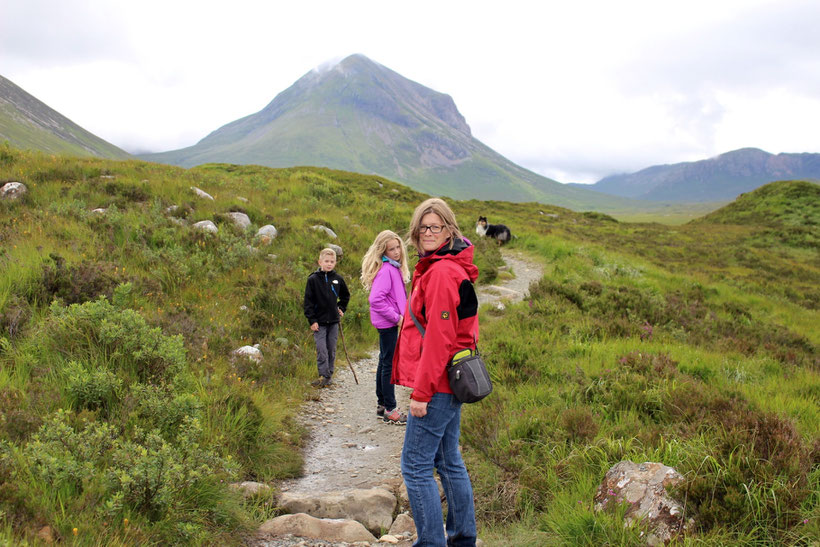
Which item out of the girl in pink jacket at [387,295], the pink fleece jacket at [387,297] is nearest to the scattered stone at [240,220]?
the girl in pink jacket at [387,295]

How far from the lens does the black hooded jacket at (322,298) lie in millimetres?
6789

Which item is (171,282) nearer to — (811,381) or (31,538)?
(31,538)

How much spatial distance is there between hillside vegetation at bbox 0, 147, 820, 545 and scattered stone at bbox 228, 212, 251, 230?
0.28 meters

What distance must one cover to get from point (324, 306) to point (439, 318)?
4352 mm

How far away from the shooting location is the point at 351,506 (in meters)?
3.72

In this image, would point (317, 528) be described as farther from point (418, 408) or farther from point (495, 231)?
point (495, 231)

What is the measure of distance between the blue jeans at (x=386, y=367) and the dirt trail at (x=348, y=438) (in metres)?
0.33

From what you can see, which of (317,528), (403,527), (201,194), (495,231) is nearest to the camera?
(317,528)

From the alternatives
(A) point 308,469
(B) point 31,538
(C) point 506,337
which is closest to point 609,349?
(C) point 506,337

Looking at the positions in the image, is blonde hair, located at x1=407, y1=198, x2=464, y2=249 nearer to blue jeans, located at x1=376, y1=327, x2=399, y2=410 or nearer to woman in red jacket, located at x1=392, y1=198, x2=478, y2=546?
woman in red jacket, located at x1=392, y1=198, x2=478, y2=546

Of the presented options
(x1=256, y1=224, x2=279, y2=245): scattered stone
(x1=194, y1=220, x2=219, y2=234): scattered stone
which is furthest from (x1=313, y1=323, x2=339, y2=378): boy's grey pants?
(x1=194, y1=220, x2=219, y2=234): scattered stone

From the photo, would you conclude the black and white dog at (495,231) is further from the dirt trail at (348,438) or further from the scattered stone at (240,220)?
the dirt trail at (348,438)

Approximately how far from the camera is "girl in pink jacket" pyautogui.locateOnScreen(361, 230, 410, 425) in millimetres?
5668

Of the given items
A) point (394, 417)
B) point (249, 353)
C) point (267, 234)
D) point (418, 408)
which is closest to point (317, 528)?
point (418, 408)
